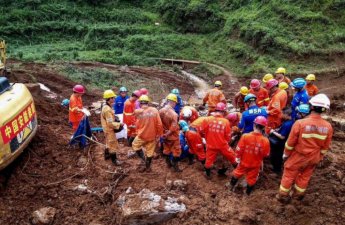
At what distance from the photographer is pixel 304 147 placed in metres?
5.21

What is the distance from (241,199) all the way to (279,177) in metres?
1.16

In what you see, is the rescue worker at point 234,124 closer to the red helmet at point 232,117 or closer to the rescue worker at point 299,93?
the red helmet at point 232,117

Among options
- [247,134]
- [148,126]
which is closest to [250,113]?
[247,134]

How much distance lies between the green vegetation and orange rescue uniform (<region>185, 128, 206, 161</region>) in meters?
9.85

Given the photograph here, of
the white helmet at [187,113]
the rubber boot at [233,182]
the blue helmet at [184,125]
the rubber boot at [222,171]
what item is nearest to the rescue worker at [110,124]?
the blue helmet at [184,125]

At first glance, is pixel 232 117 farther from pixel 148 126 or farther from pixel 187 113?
pixel 148 126

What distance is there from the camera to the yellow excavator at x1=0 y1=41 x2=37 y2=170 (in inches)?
206

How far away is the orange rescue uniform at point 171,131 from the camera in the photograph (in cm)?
655

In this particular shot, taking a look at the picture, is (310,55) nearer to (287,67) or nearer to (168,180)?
(287,67)

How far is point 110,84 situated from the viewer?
50.9ft

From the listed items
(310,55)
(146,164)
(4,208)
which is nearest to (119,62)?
→ (310,55)

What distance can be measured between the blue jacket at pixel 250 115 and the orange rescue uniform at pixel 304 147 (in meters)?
1.11

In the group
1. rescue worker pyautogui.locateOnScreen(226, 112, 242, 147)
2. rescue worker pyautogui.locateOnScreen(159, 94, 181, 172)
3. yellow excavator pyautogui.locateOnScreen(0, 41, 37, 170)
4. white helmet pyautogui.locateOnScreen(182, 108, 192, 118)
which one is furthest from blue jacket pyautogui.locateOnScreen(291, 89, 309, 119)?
yellow excavator pyautogui.locateOnScreen(0, 41, 37, 170)

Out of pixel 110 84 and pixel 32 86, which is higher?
pixel 32 86
